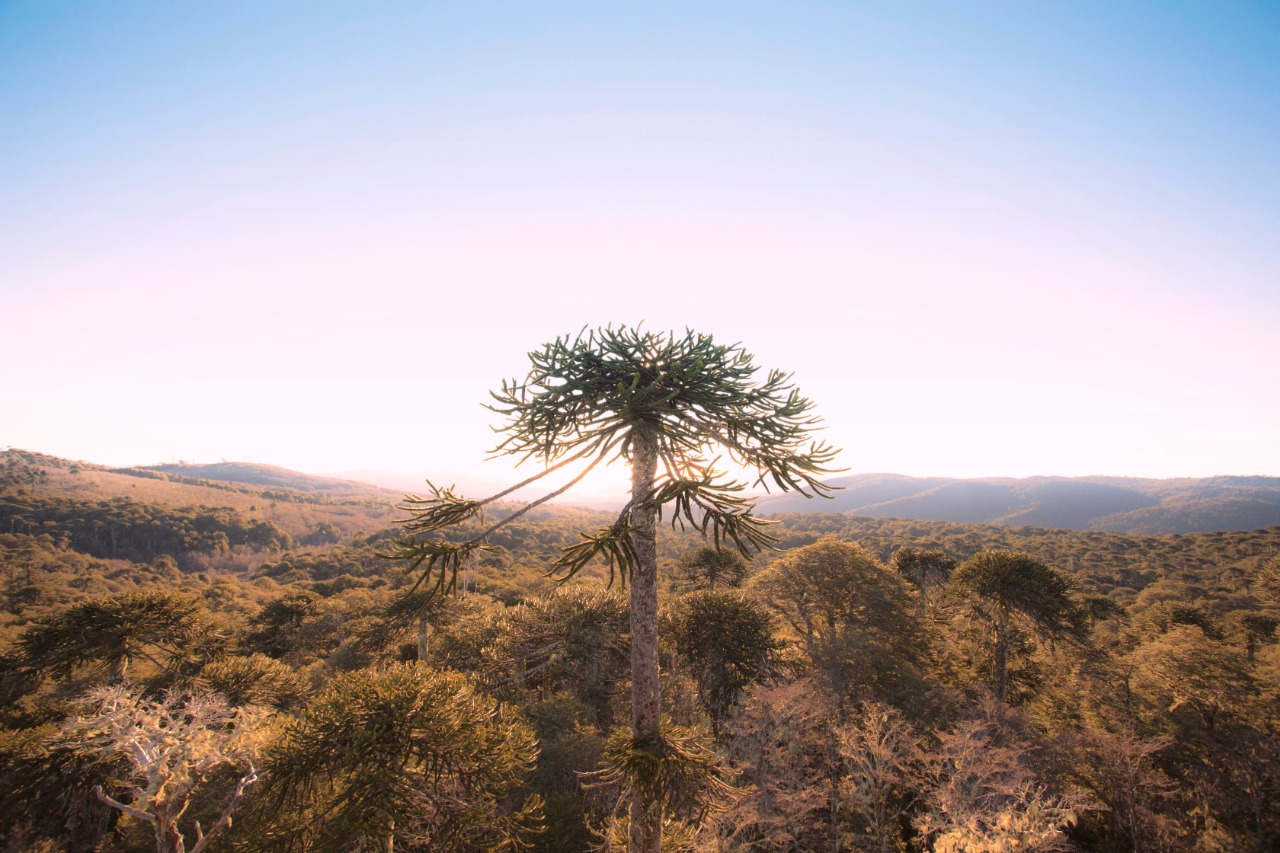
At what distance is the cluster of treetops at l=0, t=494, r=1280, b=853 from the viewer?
999 cm

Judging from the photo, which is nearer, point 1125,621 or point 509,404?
point 509,404

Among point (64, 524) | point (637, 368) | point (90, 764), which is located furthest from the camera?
point (64, 524)

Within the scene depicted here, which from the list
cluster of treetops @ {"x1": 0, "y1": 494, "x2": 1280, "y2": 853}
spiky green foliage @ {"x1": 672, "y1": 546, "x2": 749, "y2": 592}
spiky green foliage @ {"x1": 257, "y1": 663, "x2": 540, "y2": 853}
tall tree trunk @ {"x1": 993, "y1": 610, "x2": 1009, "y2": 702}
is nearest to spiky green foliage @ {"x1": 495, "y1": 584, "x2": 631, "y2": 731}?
cluster of treetops @ {"x1": 0, "y1": 494, "x2": 1280, "y2": 853}

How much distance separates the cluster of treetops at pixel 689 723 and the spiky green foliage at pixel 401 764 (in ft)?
0.23

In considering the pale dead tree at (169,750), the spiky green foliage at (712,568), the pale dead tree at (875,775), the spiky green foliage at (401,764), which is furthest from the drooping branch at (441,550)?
the spiky green foliage at (712,568)

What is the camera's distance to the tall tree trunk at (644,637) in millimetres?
6121

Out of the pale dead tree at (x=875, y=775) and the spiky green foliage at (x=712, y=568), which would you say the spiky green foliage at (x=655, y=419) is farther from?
the spiky green foliage at (x=712, y=568)

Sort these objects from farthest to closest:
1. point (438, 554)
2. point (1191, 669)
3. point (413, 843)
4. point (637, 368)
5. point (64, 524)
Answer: point (64, 524) < point (1191, 669) < point (413, 843) < point (637, 368) < point (438, 554)

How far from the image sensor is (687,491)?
205 inches

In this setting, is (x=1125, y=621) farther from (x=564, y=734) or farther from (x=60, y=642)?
(x=60, y=642)

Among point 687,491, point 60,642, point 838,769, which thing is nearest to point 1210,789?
point 838,769

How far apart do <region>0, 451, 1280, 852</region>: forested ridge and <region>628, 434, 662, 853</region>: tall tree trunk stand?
2.05ft

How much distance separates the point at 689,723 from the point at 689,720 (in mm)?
405

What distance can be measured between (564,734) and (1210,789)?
A: 22.0 m
